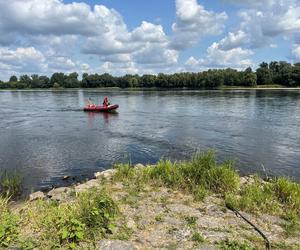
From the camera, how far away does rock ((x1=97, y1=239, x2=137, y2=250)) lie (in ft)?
18.7

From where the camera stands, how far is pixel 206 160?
31.5 feet

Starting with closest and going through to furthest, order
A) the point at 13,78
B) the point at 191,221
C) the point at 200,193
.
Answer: the point at 191,221 → the point at 200,193 → the point at 13,78

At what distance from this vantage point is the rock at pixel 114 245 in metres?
5.69

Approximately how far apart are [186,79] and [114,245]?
118 meters

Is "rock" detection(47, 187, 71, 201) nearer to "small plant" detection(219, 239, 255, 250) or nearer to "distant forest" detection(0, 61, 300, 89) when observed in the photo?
"small plant" detection(219, 239, 255, 250)

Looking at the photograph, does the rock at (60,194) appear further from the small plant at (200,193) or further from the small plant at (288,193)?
the small plant at (288,193)

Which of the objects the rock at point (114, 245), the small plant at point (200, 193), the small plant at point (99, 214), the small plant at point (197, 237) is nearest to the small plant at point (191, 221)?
the small plant at point (197, 237)

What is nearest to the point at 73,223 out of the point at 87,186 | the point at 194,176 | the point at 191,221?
the point at 191,221

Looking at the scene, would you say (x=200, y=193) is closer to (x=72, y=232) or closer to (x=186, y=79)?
(x=72, y=232)

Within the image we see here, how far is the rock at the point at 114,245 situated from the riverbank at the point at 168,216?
2 centimetres

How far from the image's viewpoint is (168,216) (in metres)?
7.16

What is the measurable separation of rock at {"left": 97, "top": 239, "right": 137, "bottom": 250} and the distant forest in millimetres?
107497

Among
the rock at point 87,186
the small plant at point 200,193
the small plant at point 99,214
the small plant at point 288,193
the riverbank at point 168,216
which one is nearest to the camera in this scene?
the riverbank at point 168,216

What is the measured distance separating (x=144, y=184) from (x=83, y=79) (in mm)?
152251
